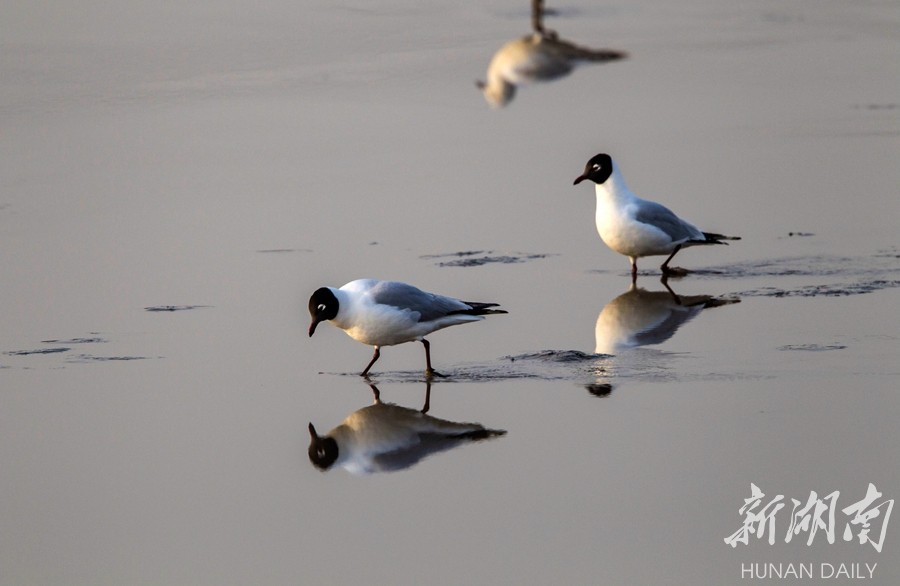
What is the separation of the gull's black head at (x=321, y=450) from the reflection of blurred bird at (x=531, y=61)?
800 cm

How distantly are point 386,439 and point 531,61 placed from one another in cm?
878

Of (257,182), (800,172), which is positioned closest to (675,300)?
(800,172)

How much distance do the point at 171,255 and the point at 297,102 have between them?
15.8 ft

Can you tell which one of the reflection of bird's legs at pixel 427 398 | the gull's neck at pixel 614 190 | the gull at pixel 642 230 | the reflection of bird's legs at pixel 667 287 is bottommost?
the reflection of bird's legs at pixel 427 398

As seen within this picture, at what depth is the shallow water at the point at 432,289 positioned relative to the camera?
6.52m

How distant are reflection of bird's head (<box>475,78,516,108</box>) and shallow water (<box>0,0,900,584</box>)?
266 millimetres

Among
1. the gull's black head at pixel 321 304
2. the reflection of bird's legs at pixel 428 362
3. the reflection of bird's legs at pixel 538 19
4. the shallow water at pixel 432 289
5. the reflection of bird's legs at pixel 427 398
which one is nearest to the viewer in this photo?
the shallow water at pixel 432 289

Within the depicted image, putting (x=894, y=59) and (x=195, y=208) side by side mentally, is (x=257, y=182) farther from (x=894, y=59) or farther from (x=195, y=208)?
(x=894, y=59)

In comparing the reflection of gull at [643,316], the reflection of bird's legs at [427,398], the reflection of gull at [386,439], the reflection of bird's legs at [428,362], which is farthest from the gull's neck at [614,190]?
the reflection of gull at [386,439]

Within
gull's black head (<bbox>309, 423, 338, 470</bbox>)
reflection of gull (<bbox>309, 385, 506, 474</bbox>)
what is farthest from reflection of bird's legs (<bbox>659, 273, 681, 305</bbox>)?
gull's black head (<bbox>309, 423, 338, 470</bbox>)

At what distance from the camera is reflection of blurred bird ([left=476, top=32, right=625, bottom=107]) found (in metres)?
15.2

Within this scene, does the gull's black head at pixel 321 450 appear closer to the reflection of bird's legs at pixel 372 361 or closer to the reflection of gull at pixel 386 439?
the reflection of gull at pixel 386 439

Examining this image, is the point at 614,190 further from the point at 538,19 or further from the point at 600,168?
the point at 538,19

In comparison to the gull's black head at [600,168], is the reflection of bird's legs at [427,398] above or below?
below
